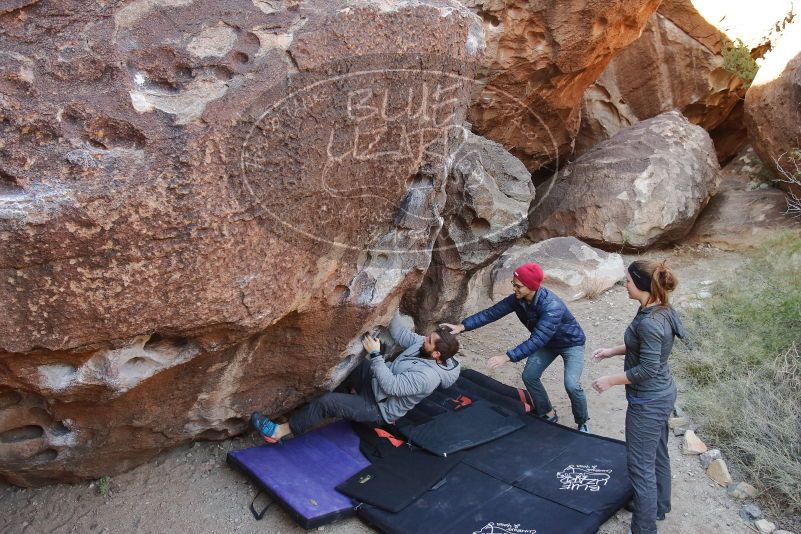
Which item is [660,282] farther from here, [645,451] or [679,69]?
[679,69]

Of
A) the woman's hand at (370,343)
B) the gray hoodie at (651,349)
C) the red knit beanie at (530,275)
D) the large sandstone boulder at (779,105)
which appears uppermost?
the large sandstone boulder at (779,105)

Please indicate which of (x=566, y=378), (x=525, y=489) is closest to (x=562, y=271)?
(x=566, y=378)

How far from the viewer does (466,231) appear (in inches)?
194

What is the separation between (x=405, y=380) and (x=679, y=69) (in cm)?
643

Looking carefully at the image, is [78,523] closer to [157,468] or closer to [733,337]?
[157,468]

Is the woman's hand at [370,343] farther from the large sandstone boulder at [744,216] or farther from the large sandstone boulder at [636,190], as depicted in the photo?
the large sandstone boulder at [744,216]

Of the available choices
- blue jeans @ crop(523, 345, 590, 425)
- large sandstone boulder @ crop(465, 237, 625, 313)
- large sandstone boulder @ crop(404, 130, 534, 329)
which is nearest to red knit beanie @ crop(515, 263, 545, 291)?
blue jeans @ crop(523, 345, 590, 425)

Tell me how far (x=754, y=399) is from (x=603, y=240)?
3071 millimetres

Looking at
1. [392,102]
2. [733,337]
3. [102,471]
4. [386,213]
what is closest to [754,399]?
[733,337]

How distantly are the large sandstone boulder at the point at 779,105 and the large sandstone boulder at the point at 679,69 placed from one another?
1245mm

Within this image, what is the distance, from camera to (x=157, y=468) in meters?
3.74

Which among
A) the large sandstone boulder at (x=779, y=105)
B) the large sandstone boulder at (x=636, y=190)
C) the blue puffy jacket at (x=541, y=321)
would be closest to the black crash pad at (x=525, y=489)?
the blue puffy jacket at (x=541, y=321)

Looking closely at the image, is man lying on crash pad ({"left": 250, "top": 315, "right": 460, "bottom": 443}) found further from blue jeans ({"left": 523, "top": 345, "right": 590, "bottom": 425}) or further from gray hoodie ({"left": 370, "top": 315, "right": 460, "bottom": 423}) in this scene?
blue jeans ({"left": 523, "top": 345, "right": 590, "bottom": 425})

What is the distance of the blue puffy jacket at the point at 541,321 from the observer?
384 centimetres
